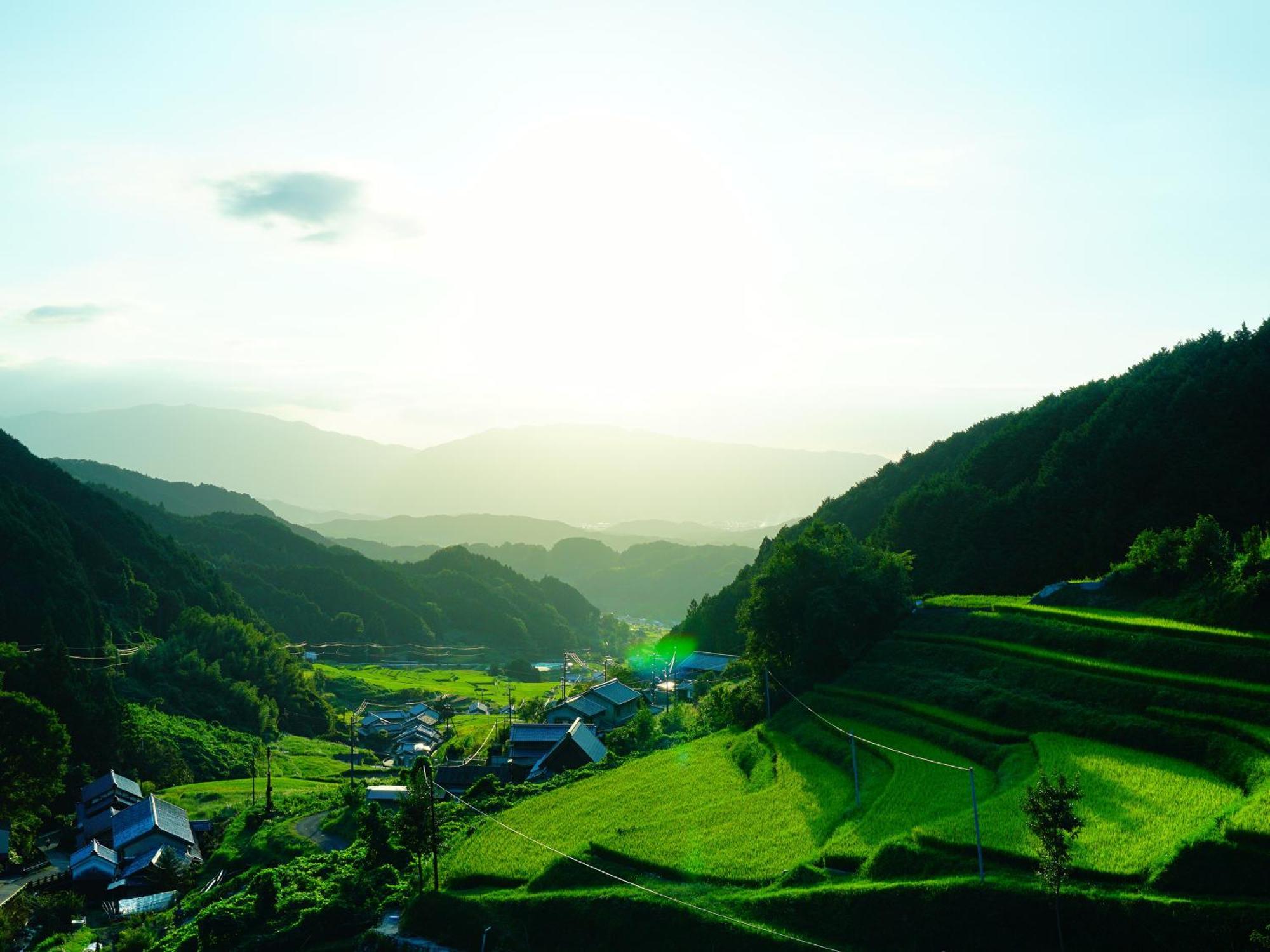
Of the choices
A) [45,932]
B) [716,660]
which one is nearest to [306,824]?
[45,932]

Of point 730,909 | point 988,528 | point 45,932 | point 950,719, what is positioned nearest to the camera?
point 730,909

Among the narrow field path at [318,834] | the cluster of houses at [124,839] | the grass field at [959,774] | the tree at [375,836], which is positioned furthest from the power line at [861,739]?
the cluster of houses at [124,839]

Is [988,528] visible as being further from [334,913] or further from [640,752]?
[334,913]

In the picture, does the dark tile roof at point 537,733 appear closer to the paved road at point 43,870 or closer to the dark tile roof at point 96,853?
the dark tile roof at point 96,853

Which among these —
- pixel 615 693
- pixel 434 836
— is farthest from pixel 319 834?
pixel 615 693

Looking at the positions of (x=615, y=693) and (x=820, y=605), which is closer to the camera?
(x=820, y=605)

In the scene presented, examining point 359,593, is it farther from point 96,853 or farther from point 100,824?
point 96,853

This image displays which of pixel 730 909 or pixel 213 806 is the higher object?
pixel 730 909

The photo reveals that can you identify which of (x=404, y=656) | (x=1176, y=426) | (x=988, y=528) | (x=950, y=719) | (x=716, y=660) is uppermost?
(x=1176, y=426)
